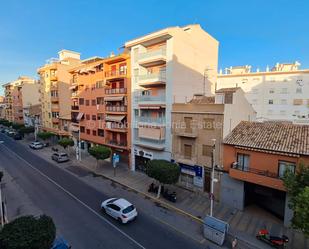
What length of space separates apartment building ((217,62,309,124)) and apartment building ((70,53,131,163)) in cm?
3174

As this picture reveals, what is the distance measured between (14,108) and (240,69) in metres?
86.9

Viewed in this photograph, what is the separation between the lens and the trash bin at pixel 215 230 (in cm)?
1426

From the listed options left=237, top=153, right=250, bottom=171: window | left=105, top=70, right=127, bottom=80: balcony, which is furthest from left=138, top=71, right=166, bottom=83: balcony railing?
left=237, top=153, right=250, bottom=171: window

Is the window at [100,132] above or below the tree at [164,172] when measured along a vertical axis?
above

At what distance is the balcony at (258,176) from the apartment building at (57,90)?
40.2 m

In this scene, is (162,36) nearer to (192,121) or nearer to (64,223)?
(192,121)

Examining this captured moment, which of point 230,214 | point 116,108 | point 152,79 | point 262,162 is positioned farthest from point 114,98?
point 230,214

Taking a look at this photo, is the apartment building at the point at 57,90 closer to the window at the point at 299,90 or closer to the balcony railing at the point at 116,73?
the balcony railing at the point at 116,73

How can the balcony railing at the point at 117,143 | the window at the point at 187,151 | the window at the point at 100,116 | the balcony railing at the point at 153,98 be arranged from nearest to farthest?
the window at the point at 187,151 → the balcony railing at the point at 153,98 → the balcony railing at the point at 117,143 → the window at the point at 100,116

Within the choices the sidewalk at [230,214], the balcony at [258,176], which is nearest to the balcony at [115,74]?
the sidewalk at [230,214]

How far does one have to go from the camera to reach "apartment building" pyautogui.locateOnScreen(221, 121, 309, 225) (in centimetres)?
1680

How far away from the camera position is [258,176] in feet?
57.8

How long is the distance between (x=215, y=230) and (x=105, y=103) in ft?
87.6

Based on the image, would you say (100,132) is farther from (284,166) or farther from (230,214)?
(284,166)
